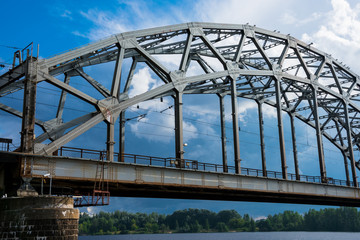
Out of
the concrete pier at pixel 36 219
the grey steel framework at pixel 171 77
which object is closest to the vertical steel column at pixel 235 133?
the grey steel framework at pixel 171 77

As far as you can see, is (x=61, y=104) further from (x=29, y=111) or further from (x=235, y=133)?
(x=235, y=133)

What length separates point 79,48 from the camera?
1500 inches

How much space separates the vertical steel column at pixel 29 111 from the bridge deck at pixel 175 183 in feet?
6.35

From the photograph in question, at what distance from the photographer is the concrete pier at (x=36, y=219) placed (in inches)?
951

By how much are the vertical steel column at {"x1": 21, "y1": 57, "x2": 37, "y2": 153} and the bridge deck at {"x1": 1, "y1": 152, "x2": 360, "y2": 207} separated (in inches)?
76.2

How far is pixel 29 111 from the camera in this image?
103ft

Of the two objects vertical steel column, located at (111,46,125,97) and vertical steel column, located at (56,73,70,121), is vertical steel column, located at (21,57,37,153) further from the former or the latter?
vertical steel column, located at (56,73,70,121)

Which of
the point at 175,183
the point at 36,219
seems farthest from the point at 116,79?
the point at 36,219

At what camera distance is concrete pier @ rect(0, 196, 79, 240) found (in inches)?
951

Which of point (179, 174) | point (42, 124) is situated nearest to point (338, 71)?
point (179, 174)

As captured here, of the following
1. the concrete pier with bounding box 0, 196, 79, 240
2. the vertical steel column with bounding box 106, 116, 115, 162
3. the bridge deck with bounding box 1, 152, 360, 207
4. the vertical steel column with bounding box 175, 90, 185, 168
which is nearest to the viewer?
the concrete pier with bounding box 0, 196, 79, 240

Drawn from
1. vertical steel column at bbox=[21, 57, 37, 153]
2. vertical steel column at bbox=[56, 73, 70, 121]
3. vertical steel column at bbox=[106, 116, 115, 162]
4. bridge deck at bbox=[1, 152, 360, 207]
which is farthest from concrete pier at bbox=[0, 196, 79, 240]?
vertical steel column at bbox=[56, 73, 70, 121]

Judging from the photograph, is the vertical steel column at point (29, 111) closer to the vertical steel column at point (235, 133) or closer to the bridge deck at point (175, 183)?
the bridge deck at point (175, 183)

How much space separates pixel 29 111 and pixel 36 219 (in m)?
10.1
